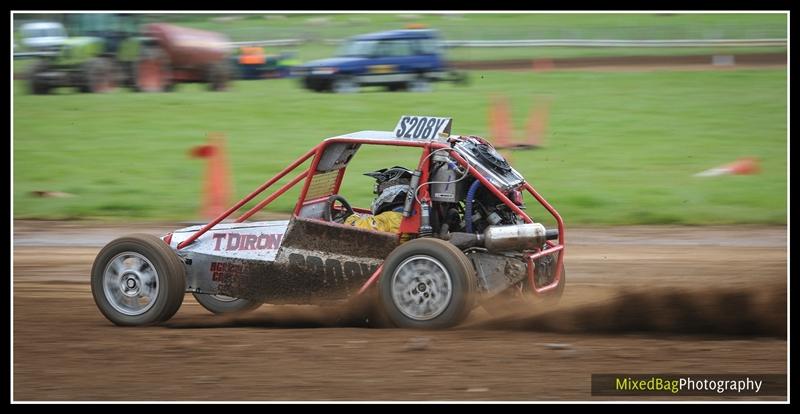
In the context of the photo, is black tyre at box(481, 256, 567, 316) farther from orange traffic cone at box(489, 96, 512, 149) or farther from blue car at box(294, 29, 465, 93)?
blue car at box(294, 29, 465, 93)

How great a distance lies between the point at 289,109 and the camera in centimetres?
2359

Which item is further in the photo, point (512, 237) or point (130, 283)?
point (130, 283)

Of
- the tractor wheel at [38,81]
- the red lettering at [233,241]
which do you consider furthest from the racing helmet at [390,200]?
the tractor wheel at [38,81]

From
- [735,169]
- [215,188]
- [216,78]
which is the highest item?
[216,78]

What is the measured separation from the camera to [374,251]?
8.34 meters

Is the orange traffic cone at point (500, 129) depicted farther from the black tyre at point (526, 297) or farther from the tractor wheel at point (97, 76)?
the black tyre at point (526, 297)

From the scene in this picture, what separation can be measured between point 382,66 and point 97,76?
20.5 ft

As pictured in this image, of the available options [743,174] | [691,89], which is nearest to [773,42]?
[691,89]

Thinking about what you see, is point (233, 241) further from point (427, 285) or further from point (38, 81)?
point (38, 81)

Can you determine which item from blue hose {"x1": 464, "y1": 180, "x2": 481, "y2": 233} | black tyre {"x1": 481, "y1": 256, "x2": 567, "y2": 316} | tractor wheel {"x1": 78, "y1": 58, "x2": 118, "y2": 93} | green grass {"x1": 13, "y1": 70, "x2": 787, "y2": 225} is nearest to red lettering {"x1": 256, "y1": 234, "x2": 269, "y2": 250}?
blue hose {"x1": 464, "y1": 180, "x2": 481, "y2": 233}

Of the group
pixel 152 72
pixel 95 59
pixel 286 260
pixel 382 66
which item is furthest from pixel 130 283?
pixel 152 72

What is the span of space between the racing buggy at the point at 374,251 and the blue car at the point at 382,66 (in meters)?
17.0

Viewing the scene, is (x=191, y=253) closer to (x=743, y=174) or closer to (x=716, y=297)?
(x=716, y=297)

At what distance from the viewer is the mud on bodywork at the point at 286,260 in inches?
329
